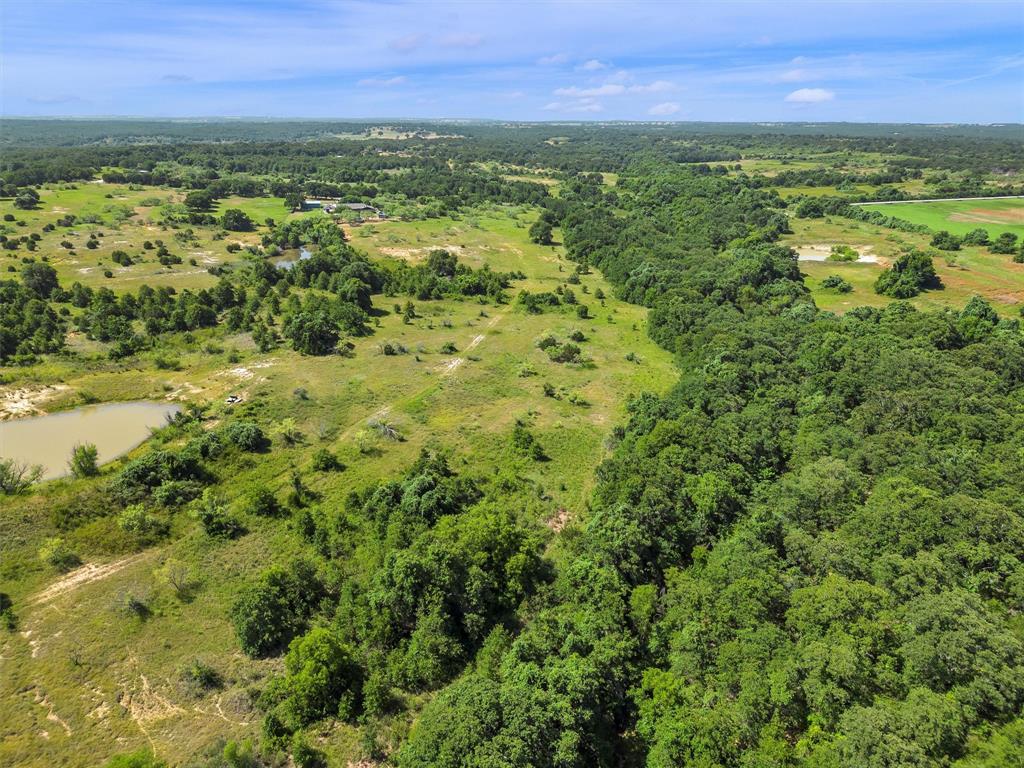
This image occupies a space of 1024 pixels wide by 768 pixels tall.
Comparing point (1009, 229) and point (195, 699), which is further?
point (1009, 229)

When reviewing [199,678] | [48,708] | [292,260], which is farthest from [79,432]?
[292,260]

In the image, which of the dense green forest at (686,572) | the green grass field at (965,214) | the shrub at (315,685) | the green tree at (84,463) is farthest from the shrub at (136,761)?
the green grass field at (965,214)

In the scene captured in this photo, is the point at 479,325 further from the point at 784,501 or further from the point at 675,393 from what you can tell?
the point at 784,501

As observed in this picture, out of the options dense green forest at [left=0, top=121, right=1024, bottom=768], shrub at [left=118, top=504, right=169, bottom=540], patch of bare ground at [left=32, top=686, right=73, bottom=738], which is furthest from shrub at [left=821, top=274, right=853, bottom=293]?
patch of bare ground at [left=32, top=686, right=73, bottom=738]

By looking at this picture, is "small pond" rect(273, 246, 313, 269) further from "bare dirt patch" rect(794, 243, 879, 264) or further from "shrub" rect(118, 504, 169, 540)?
"bare dirt patch" rect(794, 243, 879, 264)

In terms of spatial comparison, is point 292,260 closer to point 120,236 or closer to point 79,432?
point 120,236

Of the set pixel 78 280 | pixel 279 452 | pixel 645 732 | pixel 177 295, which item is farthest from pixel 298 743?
pixel 78 280
